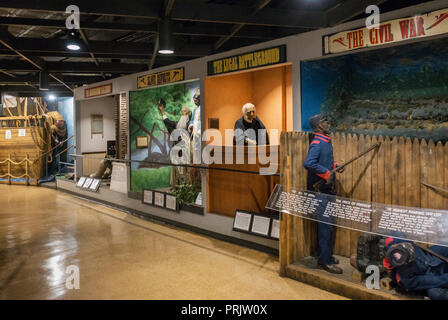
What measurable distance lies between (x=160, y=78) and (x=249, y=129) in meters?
2.24

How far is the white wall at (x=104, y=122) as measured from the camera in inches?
432

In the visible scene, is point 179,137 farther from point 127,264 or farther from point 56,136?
point 56,136

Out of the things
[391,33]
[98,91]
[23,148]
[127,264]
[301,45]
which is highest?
[98,91]

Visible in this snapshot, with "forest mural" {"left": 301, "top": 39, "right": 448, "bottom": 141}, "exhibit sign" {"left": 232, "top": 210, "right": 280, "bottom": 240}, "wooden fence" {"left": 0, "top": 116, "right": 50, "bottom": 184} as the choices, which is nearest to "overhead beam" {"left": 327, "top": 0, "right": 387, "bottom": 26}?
"forest mural" {"left": 301, "top": 39, "right": 448, "bottom": 141}

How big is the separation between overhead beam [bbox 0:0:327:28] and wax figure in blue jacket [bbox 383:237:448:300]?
3.72m

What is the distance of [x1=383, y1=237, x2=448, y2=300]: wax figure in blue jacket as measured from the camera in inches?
129

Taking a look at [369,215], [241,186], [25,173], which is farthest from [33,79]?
[369,215]

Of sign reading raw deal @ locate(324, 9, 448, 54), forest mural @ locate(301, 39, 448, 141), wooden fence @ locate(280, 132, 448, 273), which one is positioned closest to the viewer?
sign reading raw deal @ locate(324, 9, 448, 54)

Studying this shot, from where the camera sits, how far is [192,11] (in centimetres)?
522

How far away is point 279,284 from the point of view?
411cm

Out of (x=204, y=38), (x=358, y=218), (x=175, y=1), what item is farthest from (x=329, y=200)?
(x=204, y=38)

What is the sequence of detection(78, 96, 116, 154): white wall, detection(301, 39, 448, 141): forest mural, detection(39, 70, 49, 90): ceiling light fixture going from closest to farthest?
1. detection(301, 39, 448, 141): forest mural
2. detection(39, 70, 49, 90): ceiling light fixture
3. detection(78, 96, 116, 154): white wall

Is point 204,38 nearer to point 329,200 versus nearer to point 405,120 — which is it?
point 405,120

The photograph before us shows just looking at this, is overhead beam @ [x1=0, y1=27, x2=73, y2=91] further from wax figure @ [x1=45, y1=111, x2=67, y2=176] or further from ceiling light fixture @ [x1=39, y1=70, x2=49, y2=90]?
wax figure @ [x1=45, y1=111, x2=67, y2=176]
